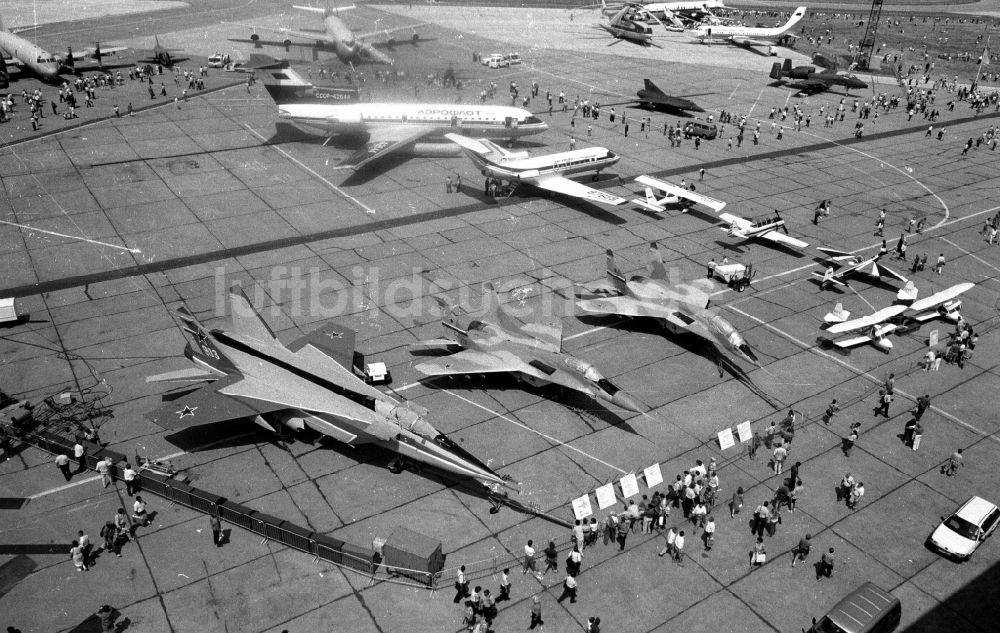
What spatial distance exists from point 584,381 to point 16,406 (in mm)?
26564

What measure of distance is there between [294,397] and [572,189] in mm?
33772

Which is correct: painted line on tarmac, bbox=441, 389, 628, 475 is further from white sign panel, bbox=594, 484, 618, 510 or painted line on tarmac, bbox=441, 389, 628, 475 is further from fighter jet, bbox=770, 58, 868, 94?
fighter jet, bbox=770, 58, 868, 94

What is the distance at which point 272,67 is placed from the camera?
68.6 metres

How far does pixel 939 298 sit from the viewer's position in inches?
1762

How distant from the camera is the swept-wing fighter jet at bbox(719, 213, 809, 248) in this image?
53062mm

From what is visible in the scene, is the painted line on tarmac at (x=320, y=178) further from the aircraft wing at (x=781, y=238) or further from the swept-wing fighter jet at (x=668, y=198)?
the aircraft wing at (x=781, y=238)

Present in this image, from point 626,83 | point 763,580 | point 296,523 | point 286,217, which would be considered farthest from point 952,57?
point 296,523

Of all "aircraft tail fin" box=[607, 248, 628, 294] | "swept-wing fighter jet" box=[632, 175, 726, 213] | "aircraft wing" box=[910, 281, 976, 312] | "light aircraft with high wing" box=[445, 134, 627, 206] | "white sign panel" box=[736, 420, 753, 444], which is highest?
"light aircraft with high wing" box=[445, 134, 627, 206]

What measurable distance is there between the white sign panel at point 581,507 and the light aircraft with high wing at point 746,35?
12765 cm

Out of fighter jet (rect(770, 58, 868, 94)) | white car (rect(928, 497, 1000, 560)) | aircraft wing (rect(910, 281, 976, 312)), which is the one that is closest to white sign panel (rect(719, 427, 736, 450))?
white car (rect(928, 497, 1000, 560))

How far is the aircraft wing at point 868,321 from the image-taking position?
4244 cm

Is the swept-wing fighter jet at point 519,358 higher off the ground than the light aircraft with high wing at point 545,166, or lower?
lower

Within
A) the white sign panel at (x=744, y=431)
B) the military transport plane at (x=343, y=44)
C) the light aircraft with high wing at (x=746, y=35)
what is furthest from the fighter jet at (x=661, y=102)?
the white sign panel at (x=744, y=431)

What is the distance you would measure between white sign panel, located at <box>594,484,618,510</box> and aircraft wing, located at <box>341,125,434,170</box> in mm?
42034
